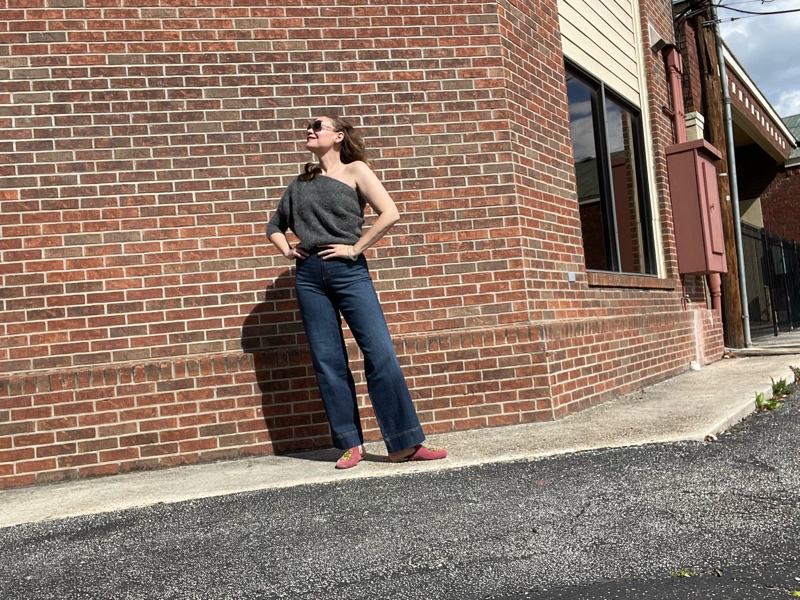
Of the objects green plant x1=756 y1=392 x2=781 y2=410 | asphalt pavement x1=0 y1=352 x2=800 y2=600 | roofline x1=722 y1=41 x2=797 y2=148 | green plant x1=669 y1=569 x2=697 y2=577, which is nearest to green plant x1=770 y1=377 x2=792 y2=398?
green plant x1=756 y1=392 x2=781 y2=410

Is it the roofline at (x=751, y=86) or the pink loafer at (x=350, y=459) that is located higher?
the roofline at (x=751, y=86)

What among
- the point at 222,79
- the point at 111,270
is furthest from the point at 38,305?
the point at 222,79

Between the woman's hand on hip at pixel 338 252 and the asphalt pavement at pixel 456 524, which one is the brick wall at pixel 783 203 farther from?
the woman's hand on hip at pixel 338 252

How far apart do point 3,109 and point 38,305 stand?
50.0 inches

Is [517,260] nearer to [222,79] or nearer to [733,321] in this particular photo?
[222,79]

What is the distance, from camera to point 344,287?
13.9 feet

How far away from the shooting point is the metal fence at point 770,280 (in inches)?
607

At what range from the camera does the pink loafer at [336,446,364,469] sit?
4.25 meters

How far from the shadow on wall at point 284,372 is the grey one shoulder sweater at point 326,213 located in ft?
3.28

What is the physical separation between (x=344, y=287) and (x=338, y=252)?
20 centimetres

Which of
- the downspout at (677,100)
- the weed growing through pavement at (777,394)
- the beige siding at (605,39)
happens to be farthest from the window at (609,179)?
the weed growing through pavement at (777,394)

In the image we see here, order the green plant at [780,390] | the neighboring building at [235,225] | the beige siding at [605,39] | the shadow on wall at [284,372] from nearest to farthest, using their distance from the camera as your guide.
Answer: the neighboring building at [235,225]
the shadow on wall at [284,372]
the green plant at [780,390]
the beige siding at [605,39]

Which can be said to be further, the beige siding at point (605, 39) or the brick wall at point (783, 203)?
the brick wall at point (783, 203)

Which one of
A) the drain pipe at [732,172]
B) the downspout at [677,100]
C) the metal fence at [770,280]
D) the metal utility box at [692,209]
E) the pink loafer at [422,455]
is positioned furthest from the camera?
the metal fence at [770,280]
